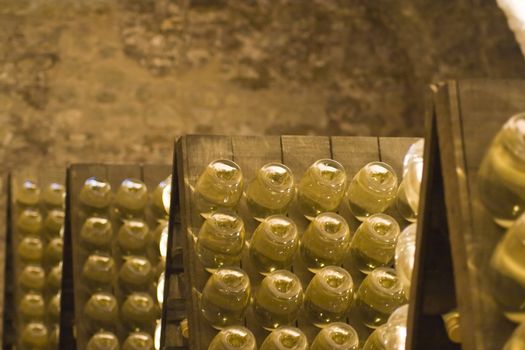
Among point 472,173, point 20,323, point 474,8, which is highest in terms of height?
point 474,8

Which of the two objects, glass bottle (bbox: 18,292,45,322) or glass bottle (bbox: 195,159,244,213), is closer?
glass bottle (bbox: 195,159,244,213)

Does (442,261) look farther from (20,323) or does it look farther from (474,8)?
(474,8)

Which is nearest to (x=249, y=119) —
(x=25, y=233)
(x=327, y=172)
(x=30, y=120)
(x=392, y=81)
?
(x=392, y=81)

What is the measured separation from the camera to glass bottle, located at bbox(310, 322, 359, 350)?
8.50ft

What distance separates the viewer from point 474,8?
6.64 meters

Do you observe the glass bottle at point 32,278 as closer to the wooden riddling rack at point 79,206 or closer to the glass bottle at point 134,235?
the wooden riddling rack at point 79,206

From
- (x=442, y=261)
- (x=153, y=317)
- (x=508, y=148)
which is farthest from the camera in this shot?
(x=153, y=317)

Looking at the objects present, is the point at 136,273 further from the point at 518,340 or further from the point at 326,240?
the point at 518,340

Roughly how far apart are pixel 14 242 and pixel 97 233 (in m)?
1.26

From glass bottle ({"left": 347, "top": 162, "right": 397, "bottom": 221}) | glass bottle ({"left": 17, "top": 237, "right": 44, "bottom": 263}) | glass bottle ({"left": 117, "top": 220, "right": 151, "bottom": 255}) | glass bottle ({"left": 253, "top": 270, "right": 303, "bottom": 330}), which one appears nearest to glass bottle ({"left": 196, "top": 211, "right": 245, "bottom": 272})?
glass bottle ({"left": 253, "top": 270, "right": 303, "bottom": 330})

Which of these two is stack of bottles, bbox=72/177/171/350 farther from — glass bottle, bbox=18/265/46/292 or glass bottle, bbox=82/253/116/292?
glass bottle, bbox=18/265/46/292

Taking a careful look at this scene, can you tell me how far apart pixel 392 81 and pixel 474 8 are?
62.9 inches

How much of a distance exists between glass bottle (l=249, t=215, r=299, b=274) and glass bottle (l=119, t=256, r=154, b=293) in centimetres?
110

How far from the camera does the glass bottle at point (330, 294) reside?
2.64 meters
